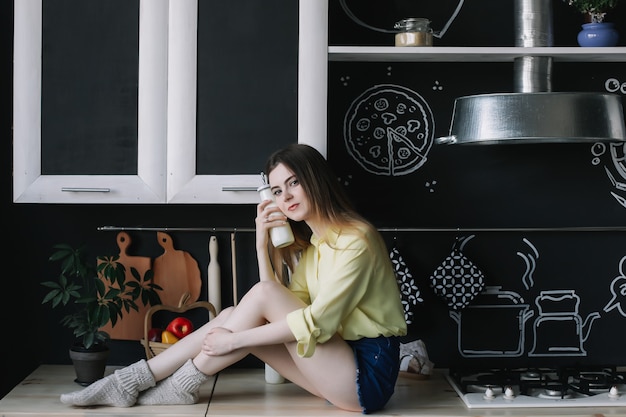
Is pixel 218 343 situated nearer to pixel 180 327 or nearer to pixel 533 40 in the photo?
pixel 180 327

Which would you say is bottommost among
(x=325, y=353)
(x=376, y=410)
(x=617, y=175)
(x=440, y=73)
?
(x=376, y=410)

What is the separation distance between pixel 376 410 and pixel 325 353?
0.71 feet

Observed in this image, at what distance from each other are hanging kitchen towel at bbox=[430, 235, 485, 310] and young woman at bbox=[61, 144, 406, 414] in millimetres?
425

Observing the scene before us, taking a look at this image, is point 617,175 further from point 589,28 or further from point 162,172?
point 162,172

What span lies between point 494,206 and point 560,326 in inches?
18.0

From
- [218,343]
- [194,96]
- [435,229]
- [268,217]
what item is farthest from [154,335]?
[435,229]

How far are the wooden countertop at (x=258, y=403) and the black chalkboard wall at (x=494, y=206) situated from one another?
1.10ft

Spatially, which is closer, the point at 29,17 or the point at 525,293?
the point at 29,17

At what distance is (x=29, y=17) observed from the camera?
257 cm

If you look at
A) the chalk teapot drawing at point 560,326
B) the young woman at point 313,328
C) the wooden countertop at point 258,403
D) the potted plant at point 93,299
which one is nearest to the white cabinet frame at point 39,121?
the potted plant at point 93,299

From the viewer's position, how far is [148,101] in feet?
8.44

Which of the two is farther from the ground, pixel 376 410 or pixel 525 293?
pixel 525 293

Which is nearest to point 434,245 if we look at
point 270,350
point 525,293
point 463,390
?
point 525,293

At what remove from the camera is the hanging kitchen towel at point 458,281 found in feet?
9.55
